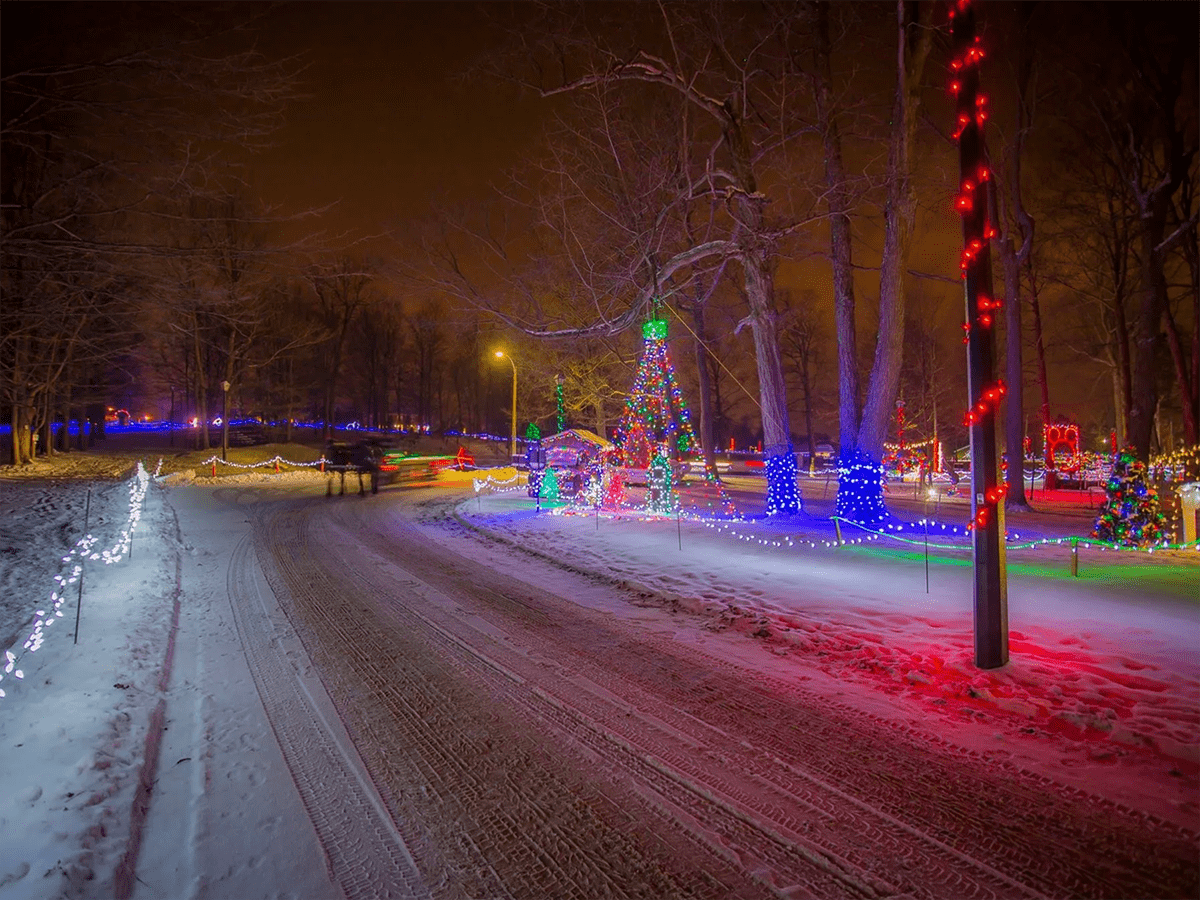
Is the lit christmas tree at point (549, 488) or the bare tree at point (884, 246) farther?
the lit christmas tree at point (549, 488)

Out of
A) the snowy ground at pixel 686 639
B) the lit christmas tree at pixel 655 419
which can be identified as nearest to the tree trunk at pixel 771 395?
the lit christmas tree at pixel 655 419

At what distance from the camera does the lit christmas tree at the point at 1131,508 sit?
1106cm

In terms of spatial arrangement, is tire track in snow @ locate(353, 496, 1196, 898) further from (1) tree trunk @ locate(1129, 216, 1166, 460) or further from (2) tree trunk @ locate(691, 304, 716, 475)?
(2) tree trunk @ locate(691, 304, 716, 475)

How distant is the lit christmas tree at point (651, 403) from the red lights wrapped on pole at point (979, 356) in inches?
413

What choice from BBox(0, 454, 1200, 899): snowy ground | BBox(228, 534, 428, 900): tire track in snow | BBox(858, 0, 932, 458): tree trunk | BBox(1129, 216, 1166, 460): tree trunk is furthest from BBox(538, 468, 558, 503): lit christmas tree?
BBox(1129, 216, 1166, 460): tree trunk

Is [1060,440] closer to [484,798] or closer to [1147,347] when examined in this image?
[1147,347]

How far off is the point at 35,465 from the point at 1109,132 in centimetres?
4017

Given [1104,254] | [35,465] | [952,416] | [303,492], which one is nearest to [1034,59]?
[1104,254]

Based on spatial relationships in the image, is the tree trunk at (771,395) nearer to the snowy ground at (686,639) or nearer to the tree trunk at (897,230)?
the tree trunk at (897,230)

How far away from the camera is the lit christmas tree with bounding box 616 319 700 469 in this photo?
16.3m

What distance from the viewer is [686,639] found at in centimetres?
646

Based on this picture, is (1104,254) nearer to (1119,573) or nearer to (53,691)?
(1119,573)

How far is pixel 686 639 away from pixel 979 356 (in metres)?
3.70

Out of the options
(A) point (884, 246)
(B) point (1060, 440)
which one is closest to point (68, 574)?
(A) point (884, 246)
